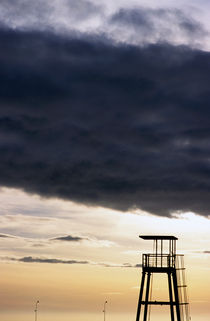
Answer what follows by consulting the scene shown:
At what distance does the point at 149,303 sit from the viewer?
14150 centimetres

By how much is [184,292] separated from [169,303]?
476 centimetres

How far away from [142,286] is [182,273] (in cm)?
532

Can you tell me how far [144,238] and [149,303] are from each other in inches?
257

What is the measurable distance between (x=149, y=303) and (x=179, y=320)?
11.5ft

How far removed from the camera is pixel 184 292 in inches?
5733

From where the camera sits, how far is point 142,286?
14150 centimetres

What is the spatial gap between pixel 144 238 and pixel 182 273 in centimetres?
586

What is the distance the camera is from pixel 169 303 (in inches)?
5561

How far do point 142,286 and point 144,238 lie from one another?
4836 mm

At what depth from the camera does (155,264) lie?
14150 centimetres

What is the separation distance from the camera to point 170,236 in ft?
467

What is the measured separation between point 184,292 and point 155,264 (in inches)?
239
